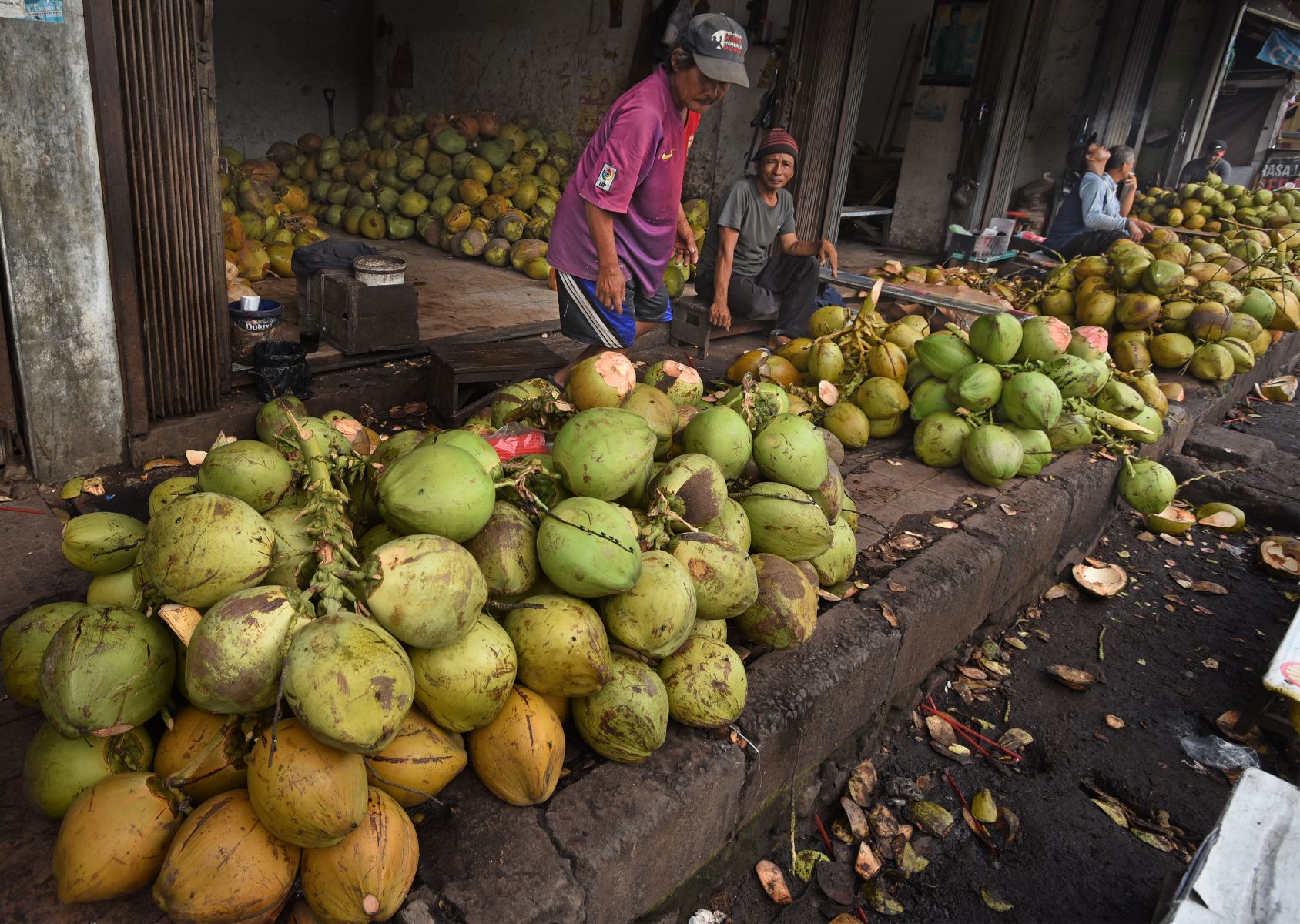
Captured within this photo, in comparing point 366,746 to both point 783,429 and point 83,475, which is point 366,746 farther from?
point 83,475

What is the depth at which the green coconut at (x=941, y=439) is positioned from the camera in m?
3.66

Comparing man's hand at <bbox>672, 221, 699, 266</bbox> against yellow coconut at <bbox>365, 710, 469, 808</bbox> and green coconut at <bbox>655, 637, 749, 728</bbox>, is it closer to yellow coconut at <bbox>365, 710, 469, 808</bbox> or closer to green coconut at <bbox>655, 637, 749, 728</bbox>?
green coconut at <bbox>655, 637, 749, 728</bbox>

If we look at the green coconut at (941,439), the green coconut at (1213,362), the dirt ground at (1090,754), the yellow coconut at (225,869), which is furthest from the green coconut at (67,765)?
the green coconut at (1213,362)

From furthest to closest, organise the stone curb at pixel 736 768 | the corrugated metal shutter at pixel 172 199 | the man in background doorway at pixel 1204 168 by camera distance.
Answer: the man in background doorway at pixel 1204 168
the corrugated metal shutter at pixel 172 199
the stone curb at pixel 736 768

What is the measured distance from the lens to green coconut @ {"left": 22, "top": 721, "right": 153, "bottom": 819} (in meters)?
1.46

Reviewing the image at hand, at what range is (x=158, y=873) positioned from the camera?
4.44 feet

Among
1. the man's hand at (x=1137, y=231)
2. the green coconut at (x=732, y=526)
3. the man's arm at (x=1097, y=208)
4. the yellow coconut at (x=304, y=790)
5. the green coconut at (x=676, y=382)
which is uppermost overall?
the man's arm at (x=1097, y=208)

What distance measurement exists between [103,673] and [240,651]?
10.5 inches

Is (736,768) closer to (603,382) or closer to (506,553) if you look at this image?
(506,553)

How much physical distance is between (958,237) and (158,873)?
9.15 metres

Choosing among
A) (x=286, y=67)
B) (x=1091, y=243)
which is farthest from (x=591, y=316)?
(x=286, y=67)

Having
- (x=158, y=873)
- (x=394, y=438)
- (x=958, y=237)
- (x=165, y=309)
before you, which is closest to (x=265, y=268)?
(x=165, y=309)

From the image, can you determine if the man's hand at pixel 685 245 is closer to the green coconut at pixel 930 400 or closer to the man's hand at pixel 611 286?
the man's hand at pixel 611 286

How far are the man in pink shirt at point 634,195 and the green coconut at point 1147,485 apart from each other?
2.46 m
